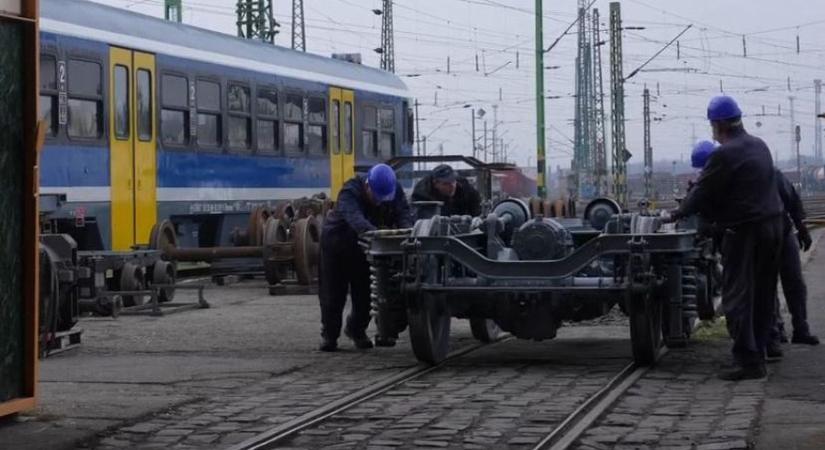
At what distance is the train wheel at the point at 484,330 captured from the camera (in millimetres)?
13721

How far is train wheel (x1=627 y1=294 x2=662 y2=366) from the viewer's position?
36.6 feet

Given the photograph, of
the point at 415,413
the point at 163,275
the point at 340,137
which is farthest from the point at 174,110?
the point at 415,413

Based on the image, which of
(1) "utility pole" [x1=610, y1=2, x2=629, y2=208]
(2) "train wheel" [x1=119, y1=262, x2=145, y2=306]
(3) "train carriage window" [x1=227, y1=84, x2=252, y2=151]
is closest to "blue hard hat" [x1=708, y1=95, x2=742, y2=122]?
(2) "train wheel" [x1=119, y1=262, x2=145, y2=306]

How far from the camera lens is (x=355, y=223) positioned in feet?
42.3

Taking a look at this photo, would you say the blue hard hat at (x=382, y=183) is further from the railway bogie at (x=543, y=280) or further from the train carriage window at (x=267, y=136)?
the train carriage window at (x=267, y=136)

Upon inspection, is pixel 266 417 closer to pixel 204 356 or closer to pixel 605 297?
pixel 605 297

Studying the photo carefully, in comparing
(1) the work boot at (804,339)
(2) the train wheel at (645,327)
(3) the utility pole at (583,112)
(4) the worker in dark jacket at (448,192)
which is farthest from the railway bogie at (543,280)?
(3) the utility pole at (583,112)

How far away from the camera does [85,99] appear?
18.9 meters

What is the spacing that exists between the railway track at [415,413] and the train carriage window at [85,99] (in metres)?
7.69

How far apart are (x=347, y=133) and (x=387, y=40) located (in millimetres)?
29398

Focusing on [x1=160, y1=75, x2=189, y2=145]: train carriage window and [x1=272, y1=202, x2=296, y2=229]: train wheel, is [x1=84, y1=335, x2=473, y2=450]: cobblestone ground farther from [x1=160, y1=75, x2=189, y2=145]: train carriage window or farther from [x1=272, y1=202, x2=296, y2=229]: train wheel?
[x1=272, y1=202, x2=296, y2=229]: train wheel

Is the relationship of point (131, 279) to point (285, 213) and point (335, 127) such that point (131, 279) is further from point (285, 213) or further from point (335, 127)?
point (335, 127)

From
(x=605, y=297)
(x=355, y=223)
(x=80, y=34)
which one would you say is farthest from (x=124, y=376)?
(x=80, y=34)

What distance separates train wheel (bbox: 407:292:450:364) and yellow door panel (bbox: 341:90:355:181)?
49.2ft
